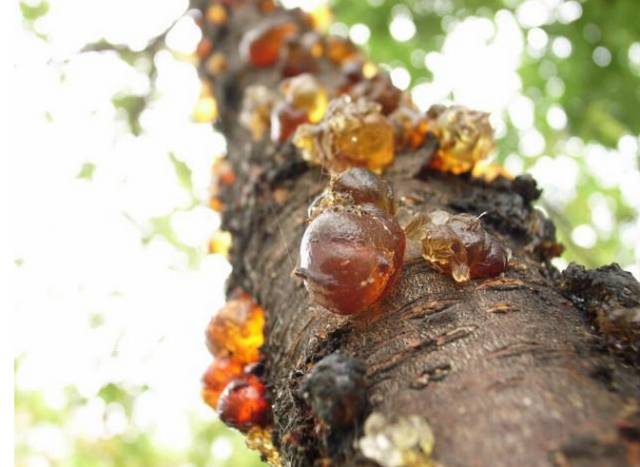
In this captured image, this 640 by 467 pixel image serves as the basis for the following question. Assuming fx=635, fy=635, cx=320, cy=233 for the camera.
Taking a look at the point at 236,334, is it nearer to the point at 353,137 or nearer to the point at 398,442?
the point at 353,137

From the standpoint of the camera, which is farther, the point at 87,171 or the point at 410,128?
the point at 87,171

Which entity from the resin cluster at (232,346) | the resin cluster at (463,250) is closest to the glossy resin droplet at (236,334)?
the resin cluster at (232,346)

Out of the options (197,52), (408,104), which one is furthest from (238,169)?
(197,52)

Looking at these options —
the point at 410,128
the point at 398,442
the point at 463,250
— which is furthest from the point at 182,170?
the point at 398,442

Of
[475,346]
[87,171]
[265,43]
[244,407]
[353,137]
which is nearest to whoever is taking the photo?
[475,346]

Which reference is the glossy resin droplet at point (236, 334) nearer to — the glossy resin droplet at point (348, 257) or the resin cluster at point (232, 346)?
the resin cluster at point (232, 346)

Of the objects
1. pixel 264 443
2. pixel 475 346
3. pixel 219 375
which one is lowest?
pixel 264 443

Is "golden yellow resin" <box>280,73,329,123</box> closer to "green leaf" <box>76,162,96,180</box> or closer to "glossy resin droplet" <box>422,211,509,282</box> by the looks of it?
"glossy resin droplet" <box>422,211,509,282</box>

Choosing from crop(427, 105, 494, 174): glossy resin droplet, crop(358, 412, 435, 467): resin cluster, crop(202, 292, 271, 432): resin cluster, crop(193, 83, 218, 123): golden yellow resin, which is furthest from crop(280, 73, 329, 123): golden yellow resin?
crop(358, 412, 435, 467): resin cluster
